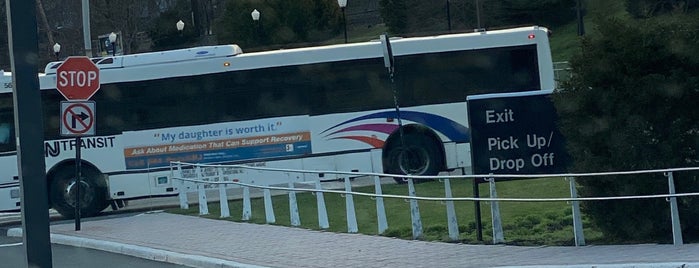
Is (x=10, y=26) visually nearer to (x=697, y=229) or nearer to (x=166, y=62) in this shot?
(x=697, y=229)

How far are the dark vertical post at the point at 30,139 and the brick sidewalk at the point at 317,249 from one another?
101 inches

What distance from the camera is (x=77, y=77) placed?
770 inches

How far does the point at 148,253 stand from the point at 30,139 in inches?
167

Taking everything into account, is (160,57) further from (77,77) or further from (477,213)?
(477,213)

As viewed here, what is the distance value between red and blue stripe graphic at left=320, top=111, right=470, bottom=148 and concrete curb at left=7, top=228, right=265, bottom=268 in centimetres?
726

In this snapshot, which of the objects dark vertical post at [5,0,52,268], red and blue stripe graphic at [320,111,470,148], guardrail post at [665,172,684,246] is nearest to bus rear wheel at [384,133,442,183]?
red and blue stripe graphic at [320,111,470,148]

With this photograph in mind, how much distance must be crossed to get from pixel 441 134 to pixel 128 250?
9.40m

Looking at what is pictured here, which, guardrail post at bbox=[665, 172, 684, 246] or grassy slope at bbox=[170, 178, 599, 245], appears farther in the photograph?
grassy slope at bbox=[170, 178, 599, 245]

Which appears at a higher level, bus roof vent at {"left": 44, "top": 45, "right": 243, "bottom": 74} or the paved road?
bus roof vent at {"left": 44, "top": 45, "right": 243, "bottom": 74}

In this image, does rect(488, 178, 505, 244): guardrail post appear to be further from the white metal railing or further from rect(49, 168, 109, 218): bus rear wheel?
rect(49, 168, 109, 218): bus rear wheel

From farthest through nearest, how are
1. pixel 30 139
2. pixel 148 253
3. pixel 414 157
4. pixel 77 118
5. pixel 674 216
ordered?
pixel 414 157 → pixel 77 118 → pixel 148 253 → pixel 674 216 → pixel 30 139

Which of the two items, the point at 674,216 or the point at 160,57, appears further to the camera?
the point at 160,57

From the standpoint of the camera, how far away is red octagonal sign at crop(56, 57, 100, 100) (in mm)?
19469

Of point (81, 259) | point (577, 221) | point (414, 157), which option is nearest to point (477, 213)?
point (577, 221)
